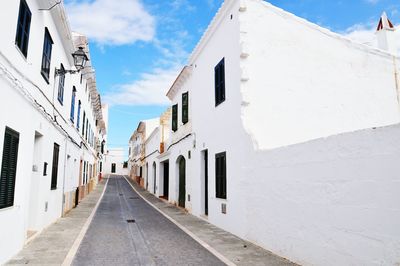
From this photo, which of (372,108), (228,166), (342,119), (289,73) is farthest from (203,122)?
(372,108)

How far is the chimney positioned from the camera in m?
12.4

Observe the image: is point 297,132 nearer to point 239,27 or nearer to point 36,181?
point 239,27

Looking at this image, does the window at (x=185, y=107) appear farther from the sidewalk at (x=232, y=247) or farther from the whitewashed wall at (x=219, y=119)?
the sidewalk at (x=232, y=247)

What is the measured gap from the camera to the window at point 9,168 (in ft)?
19.8

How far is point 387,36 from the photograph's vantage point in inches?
489

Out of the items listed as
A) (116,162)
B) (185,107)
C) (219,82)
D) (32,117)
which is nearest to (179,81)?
(185,107)

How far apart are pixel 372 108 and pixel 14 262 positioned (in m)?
10.5

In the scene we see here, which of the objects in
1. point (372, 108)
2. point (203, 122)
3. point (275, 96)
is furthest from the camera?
point (203, 122)

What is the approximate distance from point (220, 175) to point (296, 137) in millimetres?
2798

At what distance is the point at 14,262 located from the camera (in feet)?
20.7

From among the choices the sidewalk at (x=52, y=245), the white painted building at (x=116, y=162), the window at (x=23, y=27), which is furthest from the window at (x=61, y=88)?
the white painted building at (x=116, y=162)

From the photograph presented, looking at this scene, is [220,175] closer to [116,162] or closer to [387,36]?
[387,36]

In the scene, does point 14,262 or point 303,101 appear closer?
point 14,262

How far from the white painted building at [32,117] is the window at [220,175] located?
211 inches
